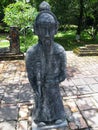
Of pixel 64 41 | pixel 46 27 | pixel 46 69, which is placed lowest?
pixel 64 41

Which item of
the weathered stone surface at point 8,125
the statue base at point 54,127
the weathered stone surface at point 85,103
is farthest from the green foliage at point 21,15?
the statue base at point 54,127

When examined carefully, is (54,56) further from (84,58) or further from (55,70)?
(84,58)

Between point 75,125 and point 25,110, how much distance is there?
1.35 metres

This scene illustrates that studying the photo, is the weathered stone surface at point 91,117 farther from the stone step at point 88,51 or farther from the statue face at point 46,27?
the stone step at point 88,51

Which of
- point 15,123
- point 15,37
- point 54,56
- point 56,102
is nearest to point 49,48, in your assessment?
point 54,56

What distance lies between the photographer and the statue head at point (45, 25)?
12.9 ft

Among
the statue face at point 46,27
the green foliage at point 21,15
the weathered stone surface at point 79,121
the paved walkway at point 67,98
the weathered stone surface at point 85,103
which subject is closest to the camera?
the statue face at point 46,27

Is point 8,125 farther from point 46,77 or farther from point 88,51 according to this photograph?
point 88,51

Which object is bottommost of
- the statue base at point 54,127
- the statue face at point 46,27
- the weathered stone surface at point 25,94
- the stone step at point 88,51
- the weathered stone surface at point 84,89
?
the weathered stone surface at point 25,94

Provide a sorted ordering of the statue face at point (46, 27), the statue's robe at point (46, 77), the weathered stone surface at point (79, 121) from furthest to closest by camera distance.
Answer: the weathered stone surface at point (79, 121), the statue's robe at point (46, 77), the statue face at point (46, 27)

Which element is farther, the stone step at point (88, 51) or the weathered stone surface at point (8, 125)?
the stone step at point (88, 51)

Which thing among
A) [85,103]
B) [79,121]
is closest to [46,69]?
[79,121]

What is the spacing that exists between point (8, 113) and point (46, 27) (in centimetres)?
253

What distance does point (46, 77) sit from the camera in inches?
172
